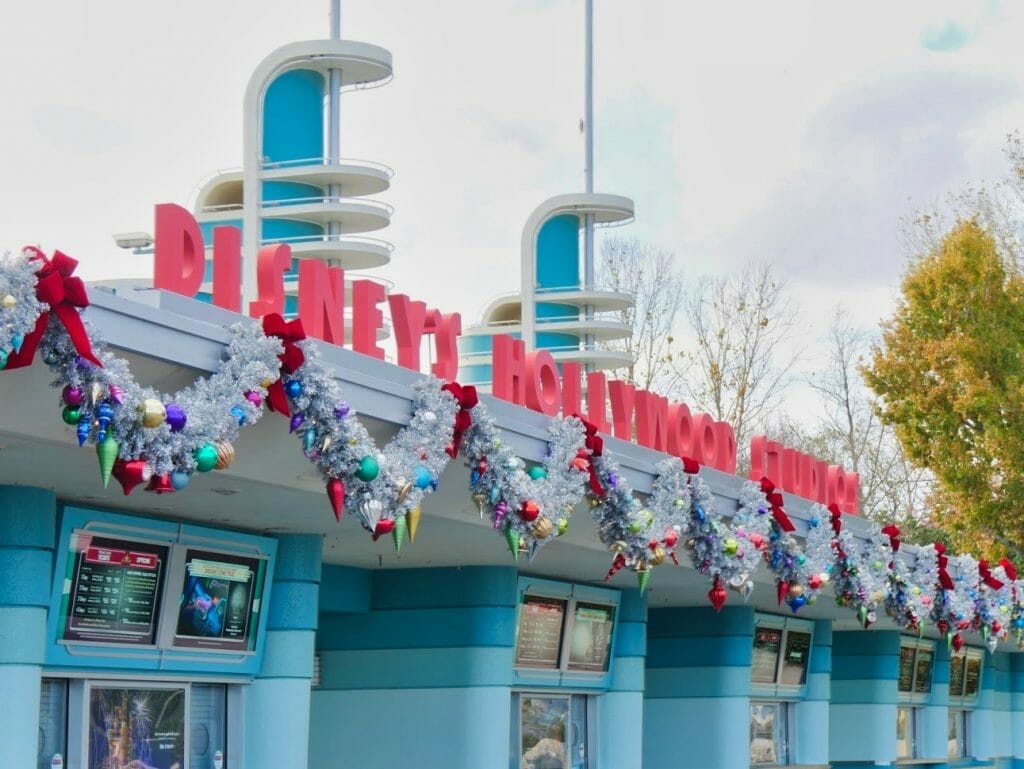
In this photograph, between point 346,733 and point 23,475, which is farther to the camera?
point 346,733

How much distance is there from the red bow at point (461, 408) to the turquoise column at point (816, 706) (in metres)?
13.0

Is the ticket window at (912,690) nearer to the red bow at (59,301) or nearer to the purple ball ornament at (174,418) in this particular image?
the purple ball ornament at (174,418)

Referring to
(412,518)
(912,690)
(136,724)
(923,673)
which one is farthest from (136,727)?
(923,673)

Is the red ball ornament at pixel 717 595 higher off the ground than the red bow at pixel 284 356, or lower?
lower

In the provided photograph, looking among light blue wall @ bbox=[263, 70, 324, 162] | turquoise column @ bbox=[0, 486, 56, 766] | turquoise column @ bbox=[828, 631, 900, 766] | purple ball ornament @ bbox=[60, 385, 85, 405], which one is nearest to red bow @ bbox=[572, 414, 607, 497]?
turquoise column @ bbox=[0, 486, 56, 766]

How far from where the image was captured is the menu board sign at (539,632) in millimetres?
16812

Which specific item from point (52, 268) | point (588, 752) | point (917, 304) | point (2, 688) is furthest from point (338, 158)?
point (52, 268)

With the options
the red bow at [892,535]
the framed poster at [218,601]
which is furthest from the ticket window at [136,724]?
the red bow at [892,535]

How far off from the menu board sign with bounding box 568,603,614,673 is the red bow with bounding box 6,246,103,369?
10.4m

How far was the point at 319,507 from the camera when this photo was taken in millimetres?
11875

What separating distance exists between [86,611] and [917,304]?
876 inches

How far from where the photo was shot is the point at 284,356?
9.38m

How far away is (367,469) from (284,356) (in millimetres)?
756

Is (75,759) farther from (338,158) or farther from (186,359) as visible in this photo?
(338,158)
